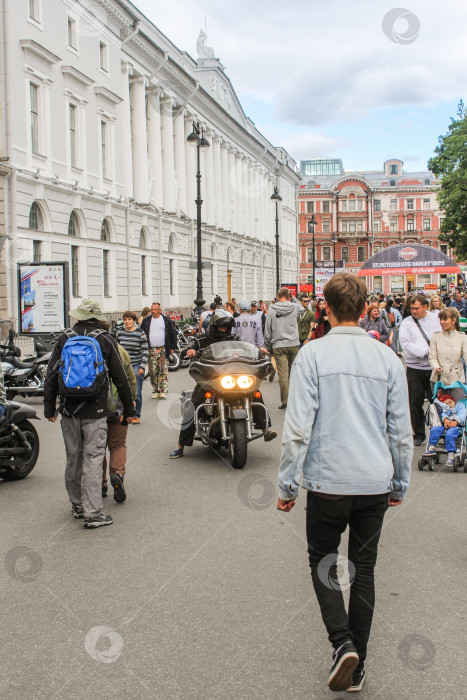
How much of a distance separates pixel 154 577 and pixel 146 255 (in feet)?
114

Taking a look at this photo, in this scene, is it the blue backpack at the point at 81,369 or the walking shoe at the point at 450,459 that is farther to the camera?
the walking shoe at the point at 450,459

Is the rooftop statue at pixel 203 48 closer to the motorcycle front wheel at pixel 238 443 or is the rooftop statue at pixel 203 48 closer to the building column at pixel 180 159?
the building column at pixel 180 159

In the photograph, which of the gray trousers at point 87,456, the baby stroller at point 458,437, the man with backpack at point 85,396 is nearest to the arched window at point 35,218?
the baby stroller at point 458,437

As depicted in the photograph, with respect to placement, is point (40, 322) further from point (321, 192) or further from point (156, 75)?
point (321, 192)

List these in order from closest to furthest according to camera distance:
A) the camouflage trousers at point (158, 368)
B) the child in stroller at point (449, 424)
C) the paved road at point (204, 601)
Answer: the paved road at point (204, 601), the child in stroller at point (449, 424), the camouflage trousers at point (158, 368)

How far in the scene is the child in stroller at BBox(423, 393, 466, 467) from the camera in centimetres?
799

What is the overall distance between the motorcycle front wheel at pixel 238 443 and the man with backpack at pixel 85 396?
2069 millimetres

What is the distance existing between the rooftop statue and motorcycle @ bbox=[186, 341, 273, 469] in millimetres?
56960

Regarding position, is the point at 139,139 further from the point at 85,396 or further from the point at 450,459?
the point at 85,396

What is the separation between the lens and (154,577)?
15.9 ft

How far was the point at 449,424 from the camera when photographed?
26.2ft

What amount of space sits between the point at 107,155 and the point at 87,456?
28.6 meters

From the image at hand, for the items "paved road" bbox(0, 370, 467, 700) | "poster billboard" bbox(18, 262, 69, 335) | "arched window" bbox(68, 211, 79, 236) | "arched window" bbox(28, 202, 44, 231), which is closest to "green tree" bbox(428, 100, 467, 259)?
"arched window" bbox(68, 211, 79, 236)

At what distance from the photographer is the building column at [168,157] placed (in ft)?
143
